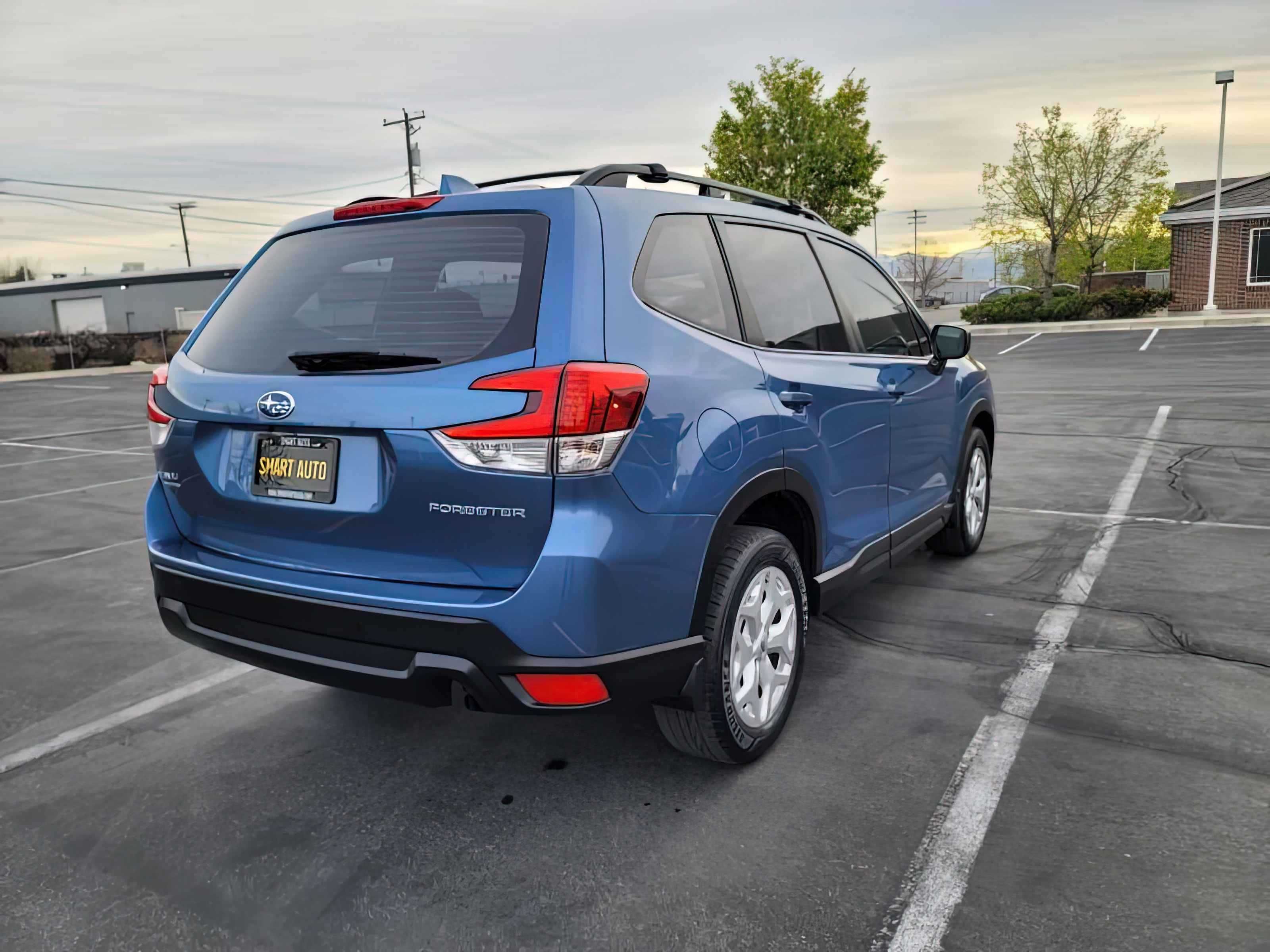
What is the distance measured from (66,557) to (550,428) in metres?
5.32

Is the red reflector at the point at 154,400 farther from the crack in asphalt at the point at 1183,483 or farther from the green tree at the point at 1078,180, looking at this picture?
the green tree at the point at 1078,180

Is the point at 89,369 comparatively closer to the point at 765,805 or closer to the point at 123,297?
the point at 123,297

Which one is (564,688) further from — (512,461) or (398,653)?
(512,461)

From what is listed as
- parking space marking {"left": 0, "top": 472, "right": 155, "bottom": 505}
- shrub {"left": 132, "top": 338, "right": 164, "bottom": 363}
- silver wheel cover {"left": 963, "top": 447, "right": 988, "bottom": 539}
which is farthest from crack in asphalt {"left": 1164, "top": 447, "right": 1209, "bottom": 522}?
shrub {"left": 132, "top": 338, "right": 164, "bottom": 363}

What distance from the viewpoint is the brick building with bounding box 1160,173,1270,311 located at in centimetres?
3419

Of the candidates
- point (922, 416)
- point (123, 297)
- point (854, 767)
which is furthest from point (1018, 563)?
point (123, 297)

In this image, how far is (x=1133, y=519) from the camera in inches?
266

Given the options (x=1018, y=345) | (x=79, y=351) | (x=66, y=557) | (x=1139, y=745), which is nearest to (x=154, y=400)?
(x=1139, y=745)

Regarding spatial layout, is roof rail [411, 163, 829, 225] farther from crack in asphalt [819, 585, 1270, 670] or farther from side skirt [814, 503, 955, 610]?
crack in asphalt [819, 585, 1270, 670]

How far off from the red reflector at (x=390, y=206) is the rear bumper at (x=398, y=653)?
121 centimetres

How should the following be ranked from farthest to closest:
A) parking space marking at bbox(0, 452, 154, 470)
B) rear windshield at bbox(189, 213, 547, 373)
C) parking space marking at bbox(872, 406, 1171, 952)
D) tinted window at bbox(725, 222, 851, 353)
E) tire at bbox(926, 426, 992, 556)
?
1. parking space marking at bbox(0, 452, 154, 470)
2. tire at bbox(926, 426, 992, 556)
3. tinted window at bbox(725, 222, 851, 353)
4. rear windshield at bbox(189, 213, 547, 373)
5. parking space marking at bbox(872, 406, 1171, 952)

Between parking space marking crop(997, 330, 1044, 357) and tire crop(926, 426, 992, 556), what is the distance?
18729 mm

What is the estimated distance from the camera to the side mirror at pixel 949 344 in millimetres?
4984

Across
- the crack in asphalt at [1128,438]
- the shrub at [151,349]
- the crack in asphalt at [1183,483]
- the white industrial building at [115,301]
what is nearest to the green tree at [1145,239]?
the crack in asphalt at [1128,438]
